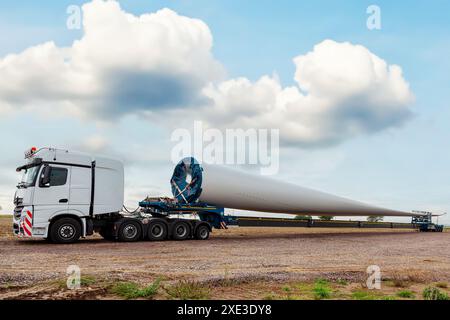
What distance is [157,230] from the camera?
1828 cm

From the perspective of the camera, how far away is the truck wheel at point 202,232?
19.3 metres

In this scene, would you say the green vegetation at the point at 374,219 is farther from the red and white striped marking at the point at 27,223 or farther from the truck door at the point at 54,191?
the red and white striped marking at the point at 27,223

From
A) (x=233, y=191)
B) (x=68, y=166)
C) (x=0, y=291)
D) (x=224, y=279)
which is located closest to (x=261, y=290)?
(x=224, y=279)

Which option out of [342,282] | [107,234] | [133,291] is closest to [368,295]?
[342,282]

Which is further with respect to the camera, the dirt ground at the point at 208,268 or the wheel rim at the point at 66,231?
the wheel rim at the point at 66,231

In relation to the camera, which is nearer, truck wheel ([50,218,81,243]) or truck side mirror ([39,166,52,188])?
truck side mirror ([39,166,52,188])

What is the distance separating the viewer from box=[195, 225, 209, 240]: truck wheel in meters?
19.3

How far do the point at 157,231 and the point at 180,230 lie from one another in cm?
112

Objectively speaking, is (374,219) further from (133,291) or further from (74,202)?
(133,291)

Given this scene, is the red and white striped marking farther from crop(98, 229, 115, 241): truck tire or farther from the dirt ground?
crop(98, 229, 115, 241): truck tire

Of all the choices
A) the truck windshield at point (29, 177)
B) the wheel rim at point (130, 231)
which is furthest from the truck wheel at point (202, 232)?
the truck windshield at point (29, 177)

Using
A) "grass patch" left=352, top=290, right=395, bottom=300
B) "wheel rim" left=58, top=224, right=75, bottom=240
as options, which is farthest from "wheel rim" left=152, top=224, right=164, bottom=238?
"grass patch" left=352, top=290, right=395, bottom=300

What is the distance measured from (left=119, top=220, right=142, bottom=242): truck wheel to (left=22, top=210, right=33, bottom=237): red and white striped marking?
11.2 feet

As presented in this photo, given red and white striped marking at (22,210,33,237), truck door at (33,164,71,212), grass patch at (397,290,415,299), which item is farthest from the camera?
truck door at (33,164,71,212)
